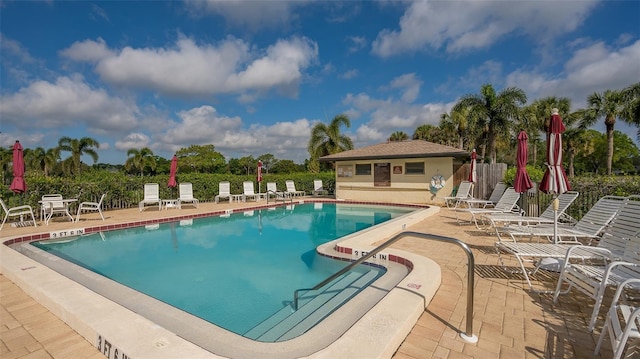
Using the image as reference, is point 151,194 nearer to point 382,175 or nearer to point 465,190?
point 382,175

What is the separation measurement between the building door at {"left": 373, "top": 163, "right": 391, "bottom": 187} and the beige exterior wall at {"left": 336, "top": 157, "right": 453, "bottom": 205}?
0.13 m

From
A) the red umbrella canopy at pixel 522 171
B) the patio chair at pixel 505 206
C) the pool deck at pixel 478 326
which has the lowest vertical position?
the pool deck at pixel 478 326

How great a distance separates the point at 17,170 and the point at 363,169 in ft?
47.1

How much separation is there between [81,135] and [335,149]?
3069cm

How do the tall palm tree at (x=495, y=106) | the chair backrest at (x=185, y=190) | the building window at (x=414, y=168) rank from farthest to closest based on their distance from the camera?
the tall palm tree at (x=495, y=106), the building window at (x=414, y=168), the chair backrest at (x=185, y=190)

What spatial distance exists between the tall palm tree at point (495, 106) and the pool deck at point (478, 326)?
20.5 metres

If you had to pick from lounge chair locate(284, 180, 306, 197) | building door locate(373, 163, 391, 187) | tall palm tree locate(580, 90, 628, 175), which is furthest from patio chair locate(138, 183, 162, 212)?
tall palm tree locate(580, 90, 628, 175)

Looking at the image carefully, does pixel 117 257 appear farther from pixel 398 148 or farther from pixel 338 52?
pixel 338 52

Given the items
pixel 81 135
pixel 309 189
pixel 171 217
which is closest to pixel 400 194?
pixel 309 189

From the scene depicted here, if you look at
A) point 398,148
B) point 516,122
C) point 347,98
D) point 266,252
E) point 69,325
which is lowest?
point 266,252

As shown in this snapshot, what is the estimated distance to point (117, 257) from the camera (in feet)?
21.3

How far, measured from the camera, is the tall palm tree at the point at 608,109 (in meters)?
27.0

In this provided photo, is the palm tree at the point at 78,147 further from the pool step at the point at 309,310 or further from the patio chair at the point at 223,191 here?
the pool step at the point at 309,310

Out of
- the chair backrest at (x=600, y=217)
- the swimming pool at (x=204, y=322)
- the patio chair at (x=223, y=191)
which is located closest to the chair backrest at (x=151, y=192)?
the patio chair at (x=223, y=191)
